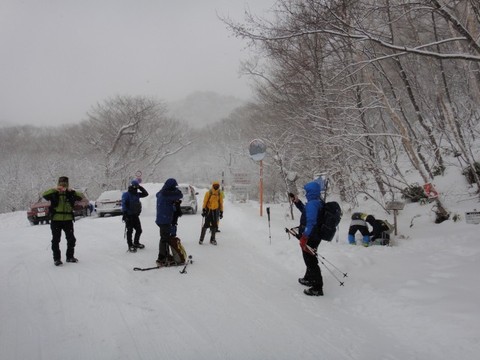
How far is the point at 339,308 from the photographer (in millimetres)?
5145

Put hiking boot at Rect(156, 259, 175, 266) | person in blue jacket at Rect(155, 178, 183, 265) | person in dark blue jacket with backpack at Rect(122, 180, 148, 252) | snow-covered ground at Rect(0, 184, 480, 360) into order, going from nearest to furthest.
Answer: snow-covered ground at Rect(0, 184, 480, 360), hiking boot at Rect(156, 259, 175, 266), person in blue jacket at Rect(155, 178, 183, 265), person in dark blue jacket with backpack at Rect(122, 180, 148, 252)

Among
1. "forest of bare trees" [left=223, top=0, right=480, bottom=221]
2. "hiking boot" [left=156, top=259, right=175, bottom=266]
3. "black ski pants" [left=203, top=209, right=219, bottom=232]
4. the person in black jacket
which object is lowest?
"hiking boot" [left=156, top=259, right=175, bottom=266]

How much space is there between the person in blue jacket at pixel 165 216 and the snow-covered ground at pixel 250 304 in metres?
0.49

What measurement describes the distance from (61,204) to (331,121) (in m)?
8.26

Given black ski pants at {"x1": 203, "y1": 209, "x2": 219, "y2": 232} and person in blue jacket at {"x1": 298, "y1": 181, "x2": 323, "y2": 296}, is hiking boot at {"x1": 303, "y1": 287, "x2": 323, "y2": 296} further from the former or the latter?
black ski pants at {"x1": 203, "y1": 209, "x2": 219, "y2": 232}

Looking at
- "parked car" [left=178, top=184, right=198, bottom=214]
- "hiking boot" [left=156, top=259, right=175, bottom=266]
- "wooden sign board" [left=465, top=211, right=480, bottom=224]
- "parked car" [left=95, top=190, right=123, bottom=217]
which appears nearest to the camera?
"hiking boot" [left=156, top=259, right=175, bottom=266]

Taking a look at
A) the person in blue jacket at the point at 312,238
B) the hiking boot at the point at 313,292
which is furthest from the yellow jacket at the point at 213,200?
the hiking boot at the point at 313,292

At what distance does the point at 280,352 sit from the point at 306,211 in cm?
249

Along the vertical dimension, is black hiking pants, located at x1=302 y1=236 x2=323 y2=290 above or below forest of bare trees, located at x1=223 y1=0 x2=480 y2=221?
below

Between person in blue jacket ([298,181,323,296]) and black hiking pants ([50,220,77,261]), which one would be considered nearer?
person in blue jacket ([298,181,323,296])

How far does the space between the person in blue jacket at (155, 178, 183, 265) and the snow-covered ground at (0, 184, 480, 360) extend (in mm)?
489

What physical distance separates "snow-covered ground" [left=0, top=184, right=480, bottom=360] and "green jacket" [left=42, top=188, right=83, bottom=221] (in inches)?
43.2

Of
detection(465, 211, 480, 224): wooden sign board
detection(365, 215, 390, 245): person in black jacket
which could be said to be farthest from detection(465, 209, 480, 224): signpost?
detection(365, 215, 390, 245): person in black jacket

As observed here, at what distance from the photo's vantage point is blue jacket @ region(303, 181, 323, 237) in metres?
5.61
